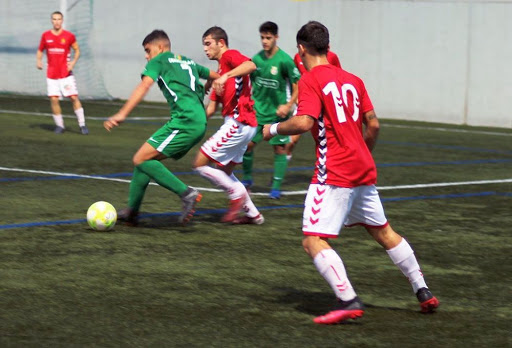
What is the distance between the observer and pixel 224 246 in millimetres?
8586

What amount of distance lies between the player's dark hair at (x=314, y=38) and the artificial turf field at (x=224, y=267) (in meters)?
1.70

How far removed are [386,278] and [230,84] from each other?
3370 millimetres

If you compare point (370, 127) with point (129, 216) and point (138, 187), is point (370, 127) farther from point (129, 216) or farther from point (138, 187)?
point (129, 216)

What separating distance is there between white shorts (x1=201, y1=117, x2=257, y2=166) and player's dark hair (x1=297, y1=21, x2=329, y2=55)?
3.52 metres

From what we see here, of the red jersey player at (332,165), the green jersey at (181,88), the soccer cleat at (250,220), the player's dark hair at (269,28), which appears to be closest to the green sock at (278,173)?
the player's dark hair at (269,28)

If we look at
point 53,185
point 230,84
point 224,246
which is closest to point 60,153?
point 53,185

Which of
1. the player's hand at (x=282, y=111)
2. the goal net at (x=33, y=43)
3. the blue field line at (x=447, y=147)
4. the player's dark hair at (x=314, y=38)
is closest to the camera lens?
the player's dark hair at (x=314, y=38)

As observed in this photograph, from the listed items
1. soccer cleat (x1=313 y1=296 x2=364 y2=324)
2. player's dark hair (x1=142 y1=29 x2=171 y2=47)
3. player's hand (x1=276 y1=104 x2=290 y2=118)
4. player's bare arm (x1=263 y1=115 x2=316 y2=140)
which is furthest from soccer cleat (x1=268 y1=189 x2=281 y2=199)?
soccer cleat (x1=313 y1=296 x2=364 y2=324)

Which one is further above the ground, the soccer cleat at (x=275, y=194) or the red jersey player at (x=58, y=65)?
the red jersey player at (x=58, y=65)

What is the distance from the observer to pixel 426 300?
6.44 m

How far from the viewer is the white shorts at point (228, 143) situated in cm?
976

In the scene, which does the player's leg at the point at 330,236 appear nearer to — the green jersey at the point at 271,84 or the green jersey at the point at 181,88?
the green jersey at the point at 181,88

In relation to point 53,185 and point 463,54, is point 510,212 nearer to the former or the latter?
point 53,185

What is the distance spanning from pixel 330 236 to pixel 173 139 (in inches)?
135
